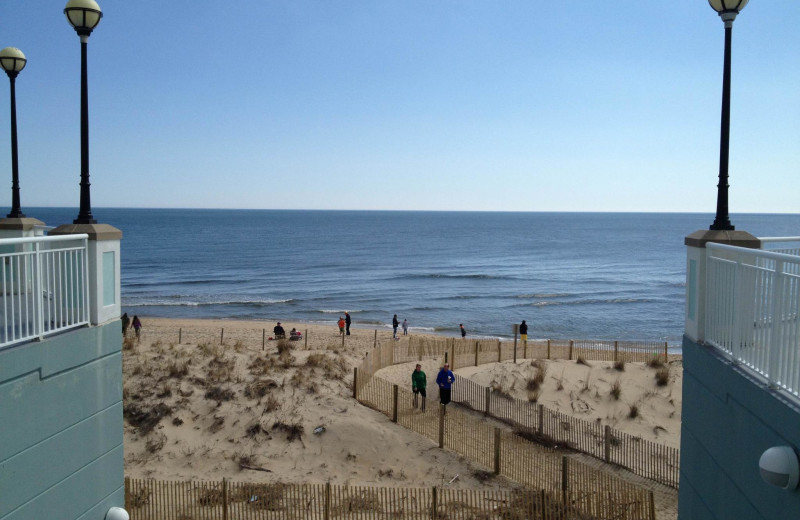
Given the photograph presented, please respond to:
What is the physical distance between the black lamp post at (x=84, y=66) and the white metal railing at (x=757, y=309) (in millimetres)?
6552

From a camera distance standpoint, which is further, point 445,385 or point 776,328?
point 445,385

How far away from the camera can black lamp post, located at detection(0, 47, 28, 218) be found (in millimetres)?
8578

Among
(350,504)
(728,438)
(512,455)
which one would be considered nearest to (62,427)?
(728,438)

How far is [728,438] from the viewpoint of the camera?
5.16m

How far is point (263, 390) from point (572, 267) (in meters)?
72.0

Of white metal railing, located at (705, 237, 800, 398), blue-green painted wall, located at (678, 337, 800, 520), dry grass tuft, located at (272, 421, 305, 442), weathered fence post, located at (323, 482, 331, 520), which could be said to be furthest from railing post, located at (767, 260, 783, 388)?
dry grass tuft, located at (272, 421, 305, 442)

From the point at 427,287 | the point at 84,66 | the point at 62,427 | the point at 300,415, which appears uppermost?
the point at 84,66

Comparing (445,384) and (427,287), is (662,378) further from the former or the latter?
(427,287)

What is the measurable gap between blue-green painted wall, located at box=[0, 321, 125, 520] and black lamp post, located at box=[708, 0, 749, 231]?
6.57 metres

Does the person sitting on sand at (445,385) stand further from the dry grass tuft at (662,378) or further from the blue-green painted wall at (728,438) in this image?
the blue-green painted wall at (728,438)

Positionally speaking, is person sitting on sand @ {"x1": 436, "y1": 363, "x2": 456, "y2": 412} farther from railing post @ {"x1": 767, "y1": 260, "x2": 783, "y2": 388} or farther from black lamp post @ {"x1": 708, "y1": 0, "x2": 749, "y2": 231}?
railing post @ {"x1": 767, "y1": 260, "x2": 783, "y2": 388}

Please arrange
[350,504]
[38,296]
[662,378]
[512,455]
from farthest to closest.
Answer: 1. [662,378]
2. [512,455]
3. [350,504]
4. [38,296]

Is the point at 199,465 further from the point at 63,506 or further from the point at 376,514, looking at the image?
the point at 63,506

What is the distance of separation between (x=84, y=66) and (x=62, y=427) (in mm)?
4064
